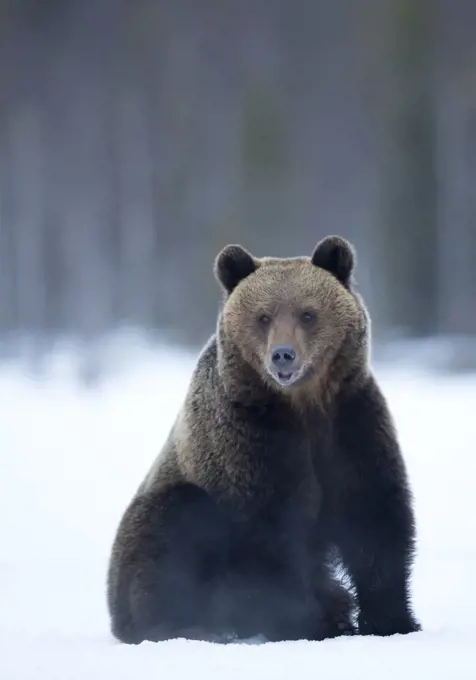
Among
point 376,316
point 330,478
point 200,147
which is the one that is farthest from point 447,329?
point 330,478

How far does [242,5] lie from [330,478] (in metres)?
24.7

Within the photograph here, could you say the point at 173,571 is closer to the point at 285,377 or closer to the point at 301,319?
the point at 285,377

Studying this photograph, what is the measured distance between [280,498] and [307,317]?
72 cm

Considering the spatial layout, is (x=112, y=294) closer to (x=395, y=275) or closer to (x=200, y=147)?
(x=200, y=147)

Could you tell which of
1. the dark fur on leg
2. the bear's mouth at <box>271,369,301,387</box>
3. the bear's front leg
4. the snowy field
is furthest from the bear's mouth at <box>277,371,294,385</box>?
the snowy field

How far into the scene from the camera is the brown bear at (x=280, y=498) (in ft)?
13.8

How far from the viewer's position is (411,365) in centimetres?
1764

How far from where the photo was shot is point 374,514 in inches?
167

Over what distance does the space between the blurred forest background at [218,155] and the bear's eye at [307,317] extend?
15.5 metres

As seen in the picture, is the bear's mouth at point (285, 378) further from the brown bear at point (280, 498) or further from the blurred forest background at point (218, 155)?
the blurred forest background at point (218, 155)

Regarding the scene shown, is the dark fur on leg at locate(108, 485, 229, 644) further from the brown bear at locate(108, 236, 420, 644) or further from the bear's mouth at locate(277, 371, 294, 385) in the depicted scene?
the bear's mouth at locate(277, 371, 294, 385)

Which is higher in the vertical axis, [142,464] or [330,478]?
[330,478]

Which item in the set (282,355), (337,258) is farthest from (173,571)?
(337,258)

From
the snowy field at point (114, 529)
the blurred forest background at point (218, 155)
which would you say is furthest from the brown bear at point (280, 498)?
the blurred forest background at point (218, 155)
